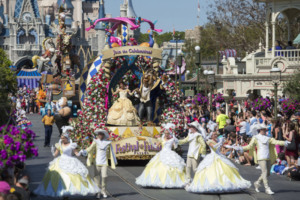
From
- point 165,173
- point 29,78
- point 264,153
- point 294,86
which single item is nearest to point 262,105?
point 294,86

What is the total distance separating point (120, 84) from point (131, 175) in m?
3.39

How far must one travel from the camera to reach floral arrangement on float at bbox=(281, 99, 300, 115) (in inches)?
897

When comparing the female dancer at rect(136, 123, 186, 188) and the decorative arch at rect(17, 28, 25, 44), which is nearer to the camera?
the female dancer at rect(136, 123, 186, 188)

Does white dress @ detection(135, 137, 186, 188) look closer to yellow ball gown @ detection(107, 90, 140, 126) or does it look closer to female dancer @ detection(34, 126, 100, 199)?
female dancer @ detection(34, 126, 100, 199)

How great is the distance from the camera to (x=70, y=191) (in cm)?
1263

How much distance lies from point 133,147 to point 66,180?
19.5 ft

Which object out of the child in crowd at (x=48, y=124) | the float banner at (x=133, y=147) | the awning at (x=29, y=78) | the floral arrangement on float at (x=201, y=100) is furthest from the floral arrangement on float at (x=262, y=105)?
the awning at (x=29, y=78)

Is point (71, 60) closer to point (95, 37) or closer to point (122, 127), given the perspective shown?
point (122, 127)

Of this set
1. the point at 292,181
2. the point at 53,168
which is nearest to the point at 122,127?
the point at 292,181

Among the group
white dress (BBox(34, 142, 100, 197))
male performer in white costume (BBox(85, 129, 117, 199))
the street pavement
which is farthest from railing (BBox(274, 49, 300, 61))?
white dress (BBox(34, 142, 100, 197))

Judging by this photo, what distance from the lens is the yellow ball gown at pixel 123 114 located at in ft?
63.1

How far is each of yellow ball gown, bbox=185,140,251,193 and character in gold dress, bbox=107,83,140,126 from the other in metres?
4.86

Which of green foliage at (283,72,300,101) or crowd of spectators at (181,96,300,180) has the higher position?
green foliage at (283,72,300,101)

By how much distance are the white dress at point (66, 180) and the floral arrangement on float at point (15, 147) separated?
158cm
